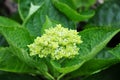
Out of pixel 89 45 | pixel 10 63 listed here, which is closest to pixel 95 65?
pixel 89 45

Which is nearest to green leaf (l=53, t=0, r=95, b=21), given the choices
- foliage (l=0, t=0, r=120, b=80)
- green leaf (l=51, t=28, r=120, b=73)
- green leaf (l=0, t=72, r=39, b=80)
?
foliage (l=0, t=0, r=120, b=80)

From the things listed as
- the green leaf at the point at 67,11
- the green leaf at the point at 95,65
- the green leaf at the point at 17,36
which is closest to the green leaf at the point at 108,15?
the green leaf at the point at 67,11

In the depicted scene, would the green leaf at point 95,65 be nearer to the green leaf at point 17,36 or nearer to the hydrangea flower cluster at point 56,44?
the hydrangea flower cluster at point 56,44

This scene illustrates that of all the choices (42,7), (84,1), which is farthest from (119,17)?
(42,7)

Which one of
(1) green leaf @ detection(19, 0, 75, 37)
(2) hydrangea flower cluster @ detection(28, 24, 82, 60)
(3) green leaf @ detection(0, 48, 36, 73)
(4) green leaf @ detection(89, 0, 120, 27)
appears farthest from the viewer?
(4) green leaf @ detection(89, 0, 120, 27)

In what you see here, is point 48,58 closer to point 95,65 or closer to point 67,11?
point 95,65

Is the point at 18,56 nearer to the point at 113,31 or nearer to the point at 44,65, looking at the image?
the point at 44,65

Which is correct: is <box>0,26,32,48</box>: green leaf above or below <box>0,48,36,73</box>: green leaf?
above

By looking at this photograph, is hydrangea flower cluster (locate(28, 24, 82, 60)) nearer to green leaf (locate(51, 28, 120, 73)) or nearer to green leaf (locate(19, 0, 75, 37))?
green leaf (locate(51, 28, 120, 73))
